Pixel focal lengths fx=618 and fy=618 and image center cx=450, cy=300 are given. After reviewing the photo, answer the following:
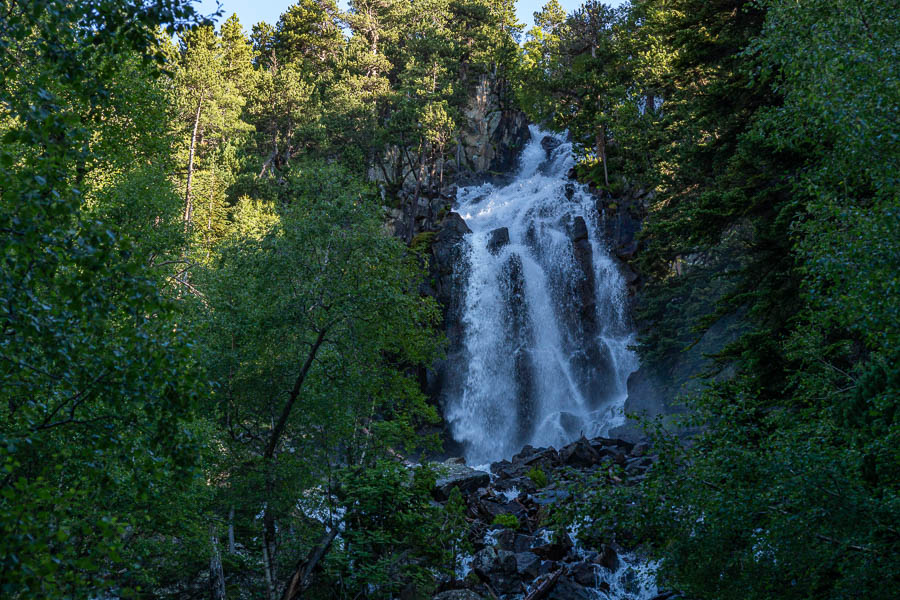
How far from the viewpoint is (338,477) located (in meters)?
12.1

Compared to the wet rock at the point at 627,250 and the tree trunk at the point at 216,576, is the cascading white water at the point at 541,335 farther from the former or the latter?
the tree trunk at the point at 216,576

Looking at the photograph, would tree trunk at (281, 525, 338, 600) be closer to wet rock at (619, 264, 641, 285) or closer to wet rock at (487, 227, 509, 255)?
wet rock at (619, 264, 641, 285)

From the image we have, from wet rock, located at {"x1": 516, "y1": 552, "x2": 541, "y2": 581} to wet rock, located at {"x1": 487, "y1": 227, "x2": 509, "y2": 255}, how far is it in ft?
74.0

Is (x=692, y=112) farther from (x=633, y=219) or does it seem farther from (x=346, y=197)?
(x=633, y=219)

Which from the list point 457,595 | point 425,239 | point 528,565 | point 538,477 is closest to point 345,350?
point 457,595

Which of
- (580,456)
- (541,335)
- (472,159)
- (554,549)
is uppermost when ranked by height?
(472,159)

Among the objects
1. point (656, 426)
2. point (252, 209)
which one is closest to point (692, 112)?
point (656, 426)

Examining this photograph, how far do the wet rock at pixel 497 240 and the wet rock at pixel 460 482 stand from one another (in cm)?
1671

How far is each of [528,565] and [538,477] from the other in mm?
7181

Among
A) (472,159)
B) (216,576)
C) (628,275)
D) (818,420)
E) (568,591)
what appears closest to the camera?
(818,420)

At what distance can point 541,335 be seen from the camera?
3447 centimetres

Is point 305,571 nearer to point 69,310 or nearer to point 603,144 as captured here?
point 69,310

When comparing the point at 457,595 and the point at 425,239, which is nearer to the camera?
the point at 457,595

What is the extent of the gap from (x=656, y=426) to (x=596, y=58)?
113ft
